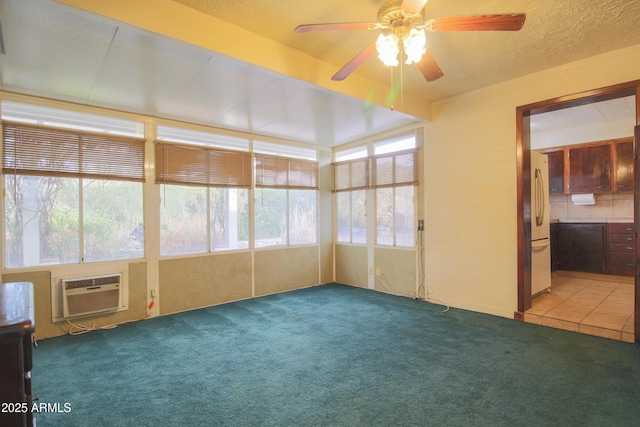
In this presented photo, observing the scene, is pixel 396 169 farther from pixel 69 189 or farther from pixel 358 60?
pixel 69 189

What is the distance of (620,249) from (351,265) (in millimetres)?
4464

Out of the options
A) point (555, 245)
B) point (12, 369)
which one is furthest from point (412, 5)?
point (555, 245)

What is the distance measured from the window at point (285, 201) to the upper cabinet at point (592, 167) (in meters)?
4.54

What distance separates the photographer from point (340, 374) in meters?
2.55

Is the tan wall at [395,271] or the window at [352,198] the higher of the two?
the window at [352,198]

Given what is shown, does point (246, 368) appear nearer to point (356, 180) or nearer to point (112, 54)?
point (112, 54)

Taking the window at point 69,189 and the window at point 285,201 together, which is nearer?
the window at point 69,189

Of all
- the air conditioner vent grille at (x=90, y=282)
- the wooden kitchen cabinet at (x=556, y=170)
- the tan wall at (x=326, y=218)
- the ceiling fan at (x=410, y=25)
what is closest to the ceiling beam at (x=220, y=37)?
the ceiling fan at (x=410, y=25)

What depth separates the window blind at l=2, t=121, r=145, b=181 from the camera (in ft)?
11.0

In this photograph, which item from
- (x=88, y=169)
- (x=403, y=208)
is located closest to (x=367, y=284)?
(x=403, y=208)

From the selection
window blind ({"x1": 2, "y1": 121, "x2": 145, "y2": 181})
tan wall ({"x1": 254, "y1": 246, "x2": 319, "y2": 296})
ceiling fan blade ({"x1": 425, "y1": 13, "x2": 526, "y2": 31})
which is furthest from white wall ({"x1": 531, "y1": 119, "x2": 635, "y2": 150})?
window blind ({"x1": 2, "y1": 121, "x2": 145, "y2": 181})

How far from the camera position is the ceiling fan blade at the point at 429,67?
2198 mm

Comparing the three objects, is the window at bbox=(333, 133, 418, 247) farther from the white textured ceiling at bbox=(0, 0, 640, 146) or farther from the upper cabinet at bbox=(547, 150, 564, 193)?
the upper cabinet at bbox=(547, 150, 564, 193)

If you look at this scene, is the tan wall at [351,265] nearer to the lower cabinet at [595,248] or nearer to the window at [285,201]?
the window at [285,201]
